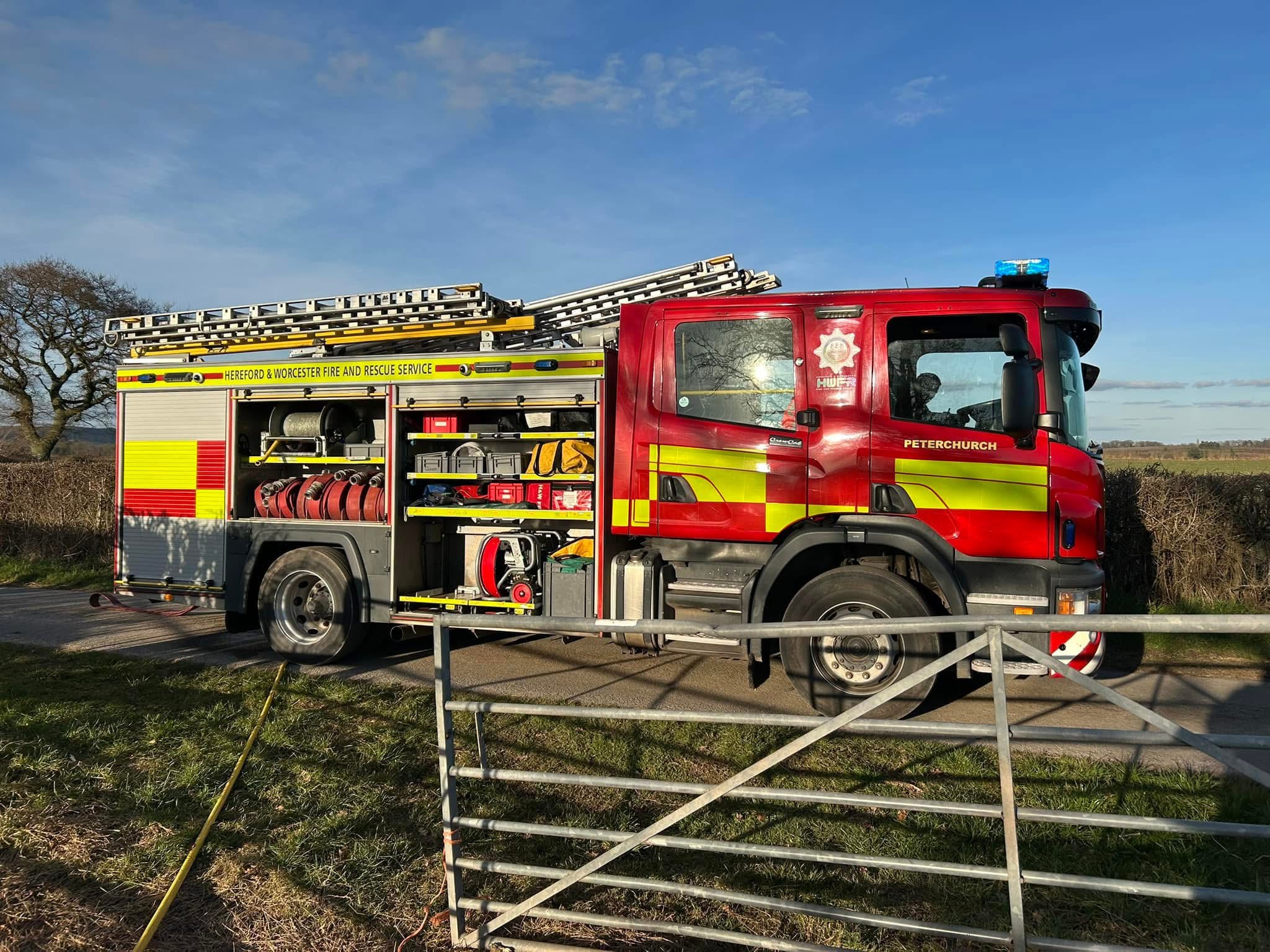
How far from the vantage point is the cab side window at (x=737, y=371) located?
5320 mm

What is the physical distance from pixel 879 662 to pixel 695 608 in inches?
50.1

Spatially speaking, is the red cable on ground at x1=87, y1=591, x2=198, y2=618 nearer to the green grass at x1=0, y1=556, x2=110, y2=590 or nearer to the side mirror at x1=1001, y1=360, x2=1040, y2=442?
the green grass at x1=0, y1=556, x2=110, y2=590

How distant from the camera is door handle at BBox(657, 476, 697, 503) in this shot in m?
5.49

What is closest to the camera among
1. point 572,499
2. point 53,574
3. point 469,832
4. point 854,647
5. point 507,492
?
point 469,832

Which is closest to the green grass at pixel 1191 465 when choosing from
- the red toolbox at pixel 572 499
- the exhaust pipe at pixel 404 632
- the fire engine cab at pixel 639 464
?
the fire engine cab at pixel 639 464

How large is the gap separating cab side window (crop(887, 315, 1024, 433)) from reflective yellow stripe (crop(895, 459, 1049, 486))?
25cm

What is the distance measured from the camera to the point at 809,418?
5203mm

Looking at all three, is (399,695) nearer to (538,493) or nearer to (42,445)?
(538,493)

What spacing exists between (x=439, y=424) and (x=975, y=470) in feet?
13.6

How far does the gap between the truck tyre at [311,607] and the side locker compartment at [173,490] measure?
642 mm

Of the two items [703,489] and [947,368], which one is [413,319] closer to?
[703,489]

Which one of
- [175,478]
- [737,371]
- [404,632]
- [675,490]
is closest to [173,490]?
[175,478]

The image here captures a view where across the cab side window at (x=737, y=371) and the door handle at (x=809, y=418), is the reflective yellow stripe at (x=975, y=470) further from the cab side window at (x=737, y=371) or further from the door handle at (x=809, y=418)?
the cab side window at (x=737, y=371)

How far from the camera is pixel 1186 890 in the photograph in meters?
2.22
